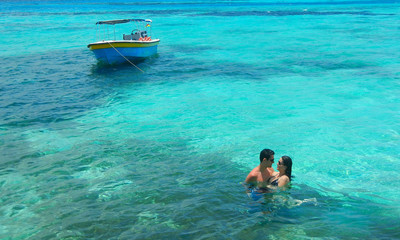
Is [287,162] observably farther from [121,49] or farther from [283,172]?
[121,49]

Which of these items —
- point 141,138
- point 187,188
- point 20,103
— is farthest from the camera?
point 20,103

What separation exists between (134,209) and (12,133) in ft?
19.2

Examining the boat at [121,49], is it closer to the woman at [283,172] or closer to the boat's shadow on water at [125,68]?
the boat's shadow on water at [125,68]

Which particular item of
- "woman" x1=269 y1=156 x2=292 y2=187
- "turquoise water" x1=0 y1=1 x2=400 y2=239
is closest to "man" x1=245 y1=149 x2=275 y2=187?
"woman" x1=269 y1=156 x2=292 y2=187

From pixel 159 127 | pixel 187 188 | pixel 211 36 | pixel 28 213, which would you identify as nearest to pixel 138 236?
pixel 187 188

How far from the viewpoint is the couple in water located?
644 cm

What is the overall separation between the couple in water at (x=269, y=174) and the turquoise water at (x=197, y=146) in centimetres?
24

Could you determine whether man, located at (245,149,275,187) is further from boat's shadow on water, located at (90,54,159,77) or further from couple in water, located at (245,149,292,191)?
boat's shadow on water, located at (90,54,159,77)

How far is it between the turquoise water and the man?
0.30m

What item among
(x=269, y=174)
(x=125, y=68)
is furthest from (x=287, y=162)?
(x=125, y=68)

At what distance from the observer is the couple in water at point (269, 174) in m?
6.44

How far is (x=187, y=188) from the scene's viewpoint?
24.0 feet

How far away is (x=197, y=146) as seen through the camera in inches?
377

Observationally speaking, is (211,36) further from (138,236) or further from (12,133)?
(138,236)
